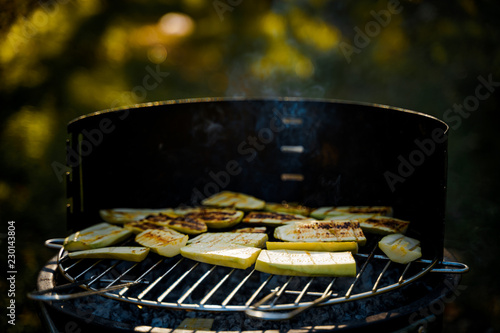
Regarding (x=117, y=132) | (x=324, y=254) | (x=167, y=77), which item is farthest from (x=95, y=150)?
(x=167, y=77)

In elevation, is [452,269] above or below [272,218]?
below

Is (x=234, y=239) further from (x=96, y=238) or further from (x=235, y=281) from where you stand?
(x=96, y=238)

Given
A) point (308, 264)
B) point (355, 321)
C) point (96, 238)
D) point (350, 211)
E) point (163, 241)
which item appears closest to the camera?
point (355, 321)

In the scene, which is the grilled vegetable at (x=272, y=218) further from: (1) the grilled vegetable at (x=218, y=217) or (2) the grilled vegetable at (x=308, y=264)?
(2) the grilled vegetable at (x=308, y=264)

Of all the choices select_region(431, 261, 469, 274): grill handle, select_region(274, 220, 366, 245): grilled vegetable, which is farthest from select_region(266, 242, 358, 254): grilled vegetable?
select_region(431, 261, 469, 274): grill handle

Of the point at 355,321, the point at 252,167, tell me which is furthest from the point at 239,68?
the point at 355,321

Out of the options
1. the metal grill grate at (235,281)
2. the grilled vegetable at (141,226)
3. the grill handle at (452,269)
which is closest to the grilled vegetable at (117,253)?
the metal grill grate at (235,281)
